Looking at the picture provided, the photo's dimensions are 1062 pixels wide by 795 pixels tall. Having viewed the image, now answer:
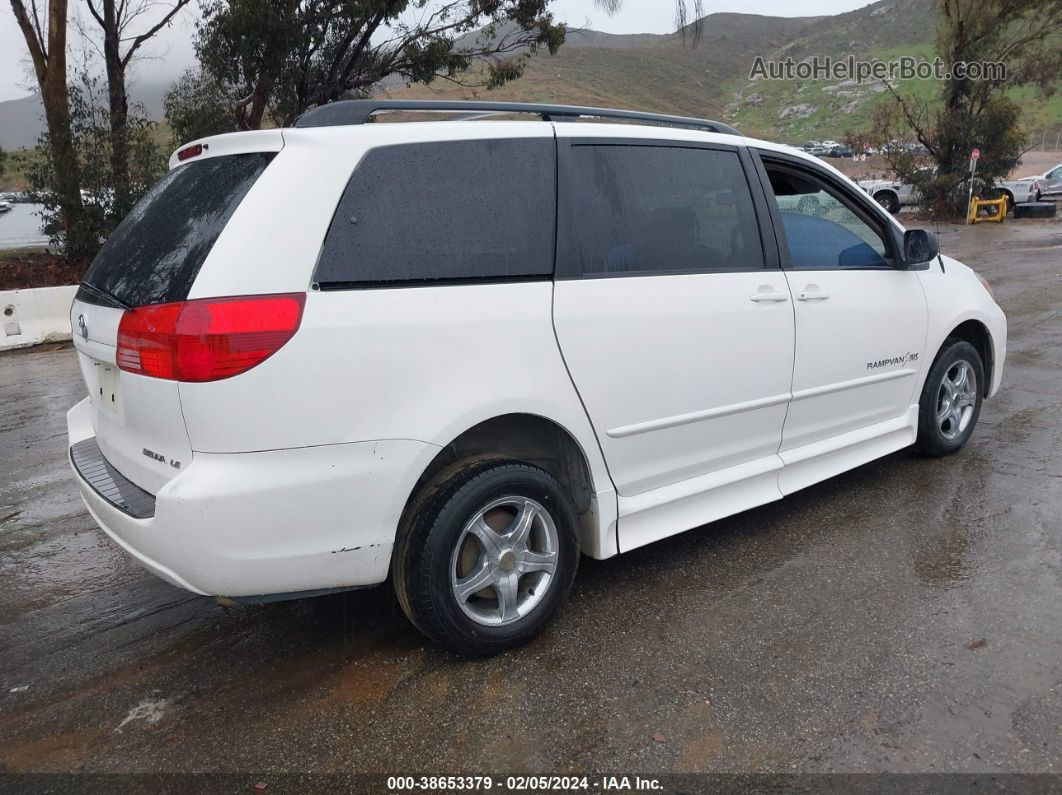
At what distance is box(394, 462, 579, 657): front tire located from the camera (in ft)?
9.39

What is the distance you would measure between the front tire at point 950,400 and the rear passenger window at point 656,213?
1660 millimetres

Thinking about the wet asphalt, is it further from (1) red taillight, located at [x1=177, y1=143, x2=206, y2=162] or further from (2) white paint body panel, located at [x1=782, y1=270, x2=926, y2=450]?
(1) red taillight, located at [x1=177, y1=143, x2=206, y2=162]

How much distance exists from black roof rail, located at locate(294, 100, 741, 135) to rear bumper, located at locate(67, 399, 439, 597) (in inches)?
45.9

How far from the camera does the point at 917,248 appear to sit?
177 inches

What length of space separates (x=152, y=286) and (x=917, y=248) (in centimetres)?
372

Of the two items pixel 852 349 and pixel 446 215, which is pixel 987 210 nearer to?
pixel 852 349

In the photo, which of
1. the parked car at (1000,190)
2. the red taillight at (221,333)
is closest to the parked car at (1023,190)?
the parked car at (1000,190)

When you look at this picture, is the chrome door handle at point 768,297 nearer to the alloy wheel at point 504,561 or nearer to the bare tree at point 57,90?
the alloy wheel at point 504,561

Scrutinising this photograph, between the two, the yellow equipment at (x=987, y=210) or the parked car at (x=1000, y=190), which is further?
the parked car at (x=1000, y=190)

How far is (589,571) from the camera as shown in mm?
3848

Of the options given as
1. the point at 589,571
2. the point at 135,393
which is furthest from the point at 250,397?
the point at 589,571

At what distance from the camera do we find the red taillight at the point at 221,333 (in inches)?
100

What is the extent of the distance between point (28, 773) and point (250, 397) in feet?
4.28

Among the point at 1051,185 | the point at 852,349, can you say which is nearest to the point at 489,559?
the point at 852,349
